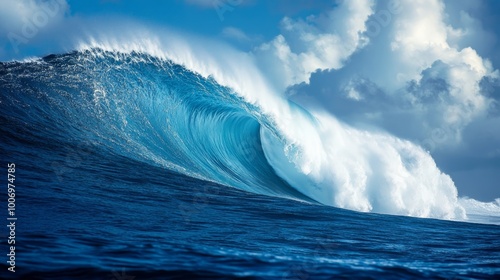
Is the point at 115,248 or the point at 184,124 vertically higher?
the point at 184,124

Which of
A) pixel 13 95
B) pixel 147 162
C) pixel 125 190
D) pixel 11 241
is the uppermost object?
pixel 13 95

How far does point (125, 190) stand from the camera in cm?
695

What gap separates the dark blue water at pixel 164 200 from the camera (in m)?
3.31

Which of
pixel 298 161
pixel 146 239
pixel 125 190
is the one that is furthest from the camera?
pixel 298 161

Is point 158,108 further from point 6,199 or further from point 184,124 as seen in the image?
point 6,199

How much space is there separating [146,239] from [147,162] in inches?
229

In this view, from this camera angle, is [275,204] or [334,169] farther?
[334,169]

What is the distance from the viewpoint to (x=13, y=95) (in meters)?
10.8

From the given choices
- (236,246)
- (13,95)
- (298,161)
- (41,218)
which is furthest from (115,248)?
(298,161)

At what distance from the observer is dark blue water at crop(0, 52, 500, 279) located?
130 inches

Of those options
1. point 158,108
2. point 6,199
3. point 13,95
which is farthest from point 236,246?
point 158,108

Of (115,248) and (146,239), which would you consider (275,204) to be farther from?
(115,248)

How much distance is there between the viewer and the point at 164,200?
22.1 feet

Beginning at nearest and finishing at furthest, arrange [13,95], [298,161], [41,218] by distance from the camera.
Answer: [41,218]
[13,95]
[298,161]
